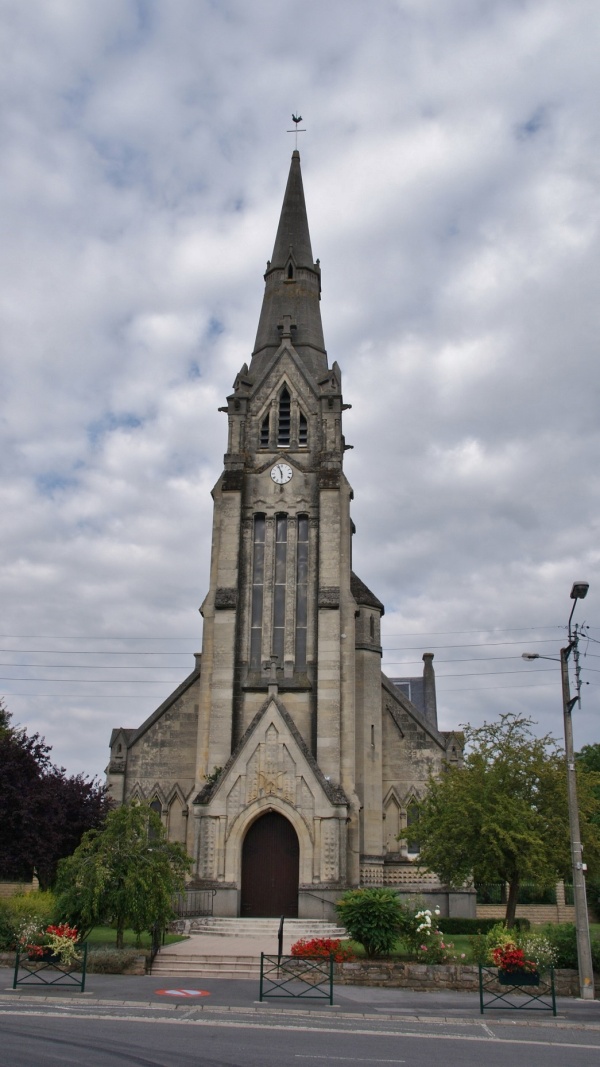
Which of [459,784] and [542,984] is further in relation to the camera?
[459,784]

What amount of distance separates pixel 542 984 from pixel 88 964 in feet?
33.9

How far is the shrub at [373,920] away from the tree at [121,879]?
4.56 metres

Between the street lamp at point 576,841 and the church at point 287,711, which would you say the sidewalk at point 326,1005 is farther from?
the church at point 287,711

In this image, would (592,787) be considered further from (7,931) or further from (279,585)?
(7,931)

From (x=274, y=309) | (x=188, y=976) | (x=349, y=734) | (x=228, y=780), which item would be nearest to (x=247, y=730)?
(x=228, y=780)

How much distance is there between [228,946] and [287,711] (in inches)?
406

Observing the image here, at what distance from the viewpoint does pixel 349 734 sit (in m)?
34.7

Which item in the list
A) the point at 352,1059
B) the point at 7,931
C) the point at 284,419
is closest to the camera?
the point at 352,1059

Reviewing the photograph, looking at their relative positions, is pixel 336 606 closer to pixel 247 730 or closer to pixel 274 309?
pixel 247 730

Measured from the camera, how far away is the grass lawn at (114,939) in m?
23.5

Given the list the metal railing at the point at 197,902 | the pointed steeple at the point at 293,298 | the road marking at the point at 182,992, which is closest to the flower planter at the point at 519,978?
the road marking at the point at 182,992

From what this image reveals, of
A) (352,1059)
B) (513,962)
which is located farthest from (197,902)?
(352,1059)

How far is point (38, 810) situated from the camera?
3142cm

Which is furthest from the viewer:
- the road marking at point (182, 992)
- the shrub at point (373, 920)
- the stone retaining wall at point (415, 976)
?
the shrub at point (373, 920)
